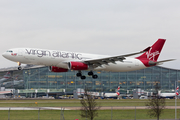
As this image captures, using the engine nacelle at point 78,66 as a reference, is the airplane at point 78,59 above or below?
above

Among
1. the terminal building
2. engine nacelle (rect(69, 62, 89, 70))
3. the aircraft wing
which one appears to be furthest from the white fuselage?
the terminal building

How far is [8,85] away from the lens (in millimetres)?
108250

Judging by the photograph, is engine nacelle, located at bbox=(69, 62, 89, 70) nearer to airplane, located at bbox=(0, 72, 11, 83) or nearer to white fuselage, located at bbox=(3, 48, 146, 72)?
white fuselage, located at bbox=(3, 48, 146, 72)

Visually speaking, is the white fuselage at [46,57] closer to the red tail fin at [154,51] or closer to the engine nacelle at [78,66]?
the engine nacelle at [78,66]

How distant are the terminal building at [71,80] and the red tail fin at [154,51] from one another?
45.3 meters

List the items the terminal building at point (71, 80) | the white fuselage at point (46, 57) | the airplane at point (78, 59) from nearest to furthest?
the white fuselage at point (46, 57) < the airplane at point (78, 59) < the terminal building at point (71, 80)

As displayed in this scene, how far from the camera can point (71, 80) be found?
110 metres

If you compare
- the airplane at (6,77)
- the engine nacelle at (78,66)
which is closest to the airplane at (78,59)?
the engine nacelle at (78,66)

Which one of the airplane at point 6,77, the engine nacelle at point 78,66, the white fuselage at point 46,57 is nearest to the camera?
the white fuselage at point 46,57

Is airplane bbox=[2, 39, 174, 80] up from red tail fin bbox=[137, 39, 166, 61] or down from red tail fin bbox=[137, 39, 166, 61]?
down

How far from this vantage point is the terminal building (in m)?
109

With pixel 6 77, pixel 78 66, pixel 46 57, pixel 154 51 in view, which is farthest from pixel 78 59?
pixel 6 77

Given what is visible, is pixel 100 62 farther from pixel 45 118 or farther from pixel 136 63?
pixel 45 118

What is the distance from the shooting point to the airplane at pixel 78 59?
49688 millimetres
